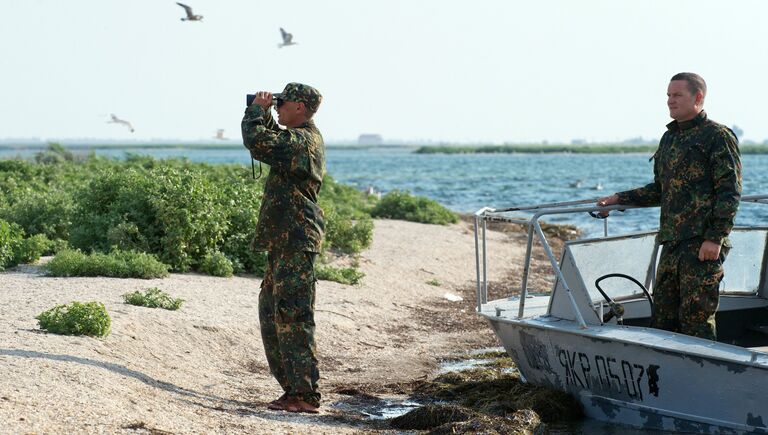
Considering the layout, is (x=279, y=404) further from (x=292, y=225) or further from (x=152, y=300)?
(x=152, y=300)

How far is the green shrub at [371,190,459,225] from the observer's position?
2474 centimetres

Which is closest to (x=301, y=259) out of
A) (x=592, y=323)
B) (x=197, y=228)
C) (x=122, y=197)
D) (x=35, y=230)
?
(x=592, y=323)

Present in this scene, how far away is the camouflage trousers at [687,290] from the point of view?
738 centimetres

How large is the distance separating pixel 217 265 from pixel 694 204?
7.12 meters

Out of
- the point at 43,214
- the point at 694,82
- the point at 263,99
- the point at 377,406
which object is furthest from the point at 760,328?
the point at 43,214

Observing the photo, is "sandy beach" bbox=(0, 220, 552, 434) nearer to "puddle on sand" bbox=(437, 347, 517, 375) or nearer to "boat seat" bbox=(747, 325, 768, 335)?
"puddle on sand" bbox=(437, 347, 517, 375)

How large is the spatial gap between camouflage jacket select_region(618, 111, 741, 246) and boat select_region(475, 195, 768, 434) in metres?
0.50

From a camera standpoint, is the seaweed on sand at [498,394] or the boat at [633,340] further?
the seaweed on sand at [498,394]

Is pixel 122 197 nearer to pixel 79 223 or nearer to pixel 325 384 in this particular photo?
pixel 79 223

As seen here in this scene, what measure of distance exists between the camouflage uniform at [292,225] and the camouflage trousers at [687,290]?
255cm

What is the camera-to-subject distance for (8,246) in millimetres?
12641

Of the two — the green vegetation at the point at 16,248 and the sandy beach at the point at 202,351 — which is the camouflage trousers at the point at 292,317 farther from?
the green vegetation at the point at 16,248

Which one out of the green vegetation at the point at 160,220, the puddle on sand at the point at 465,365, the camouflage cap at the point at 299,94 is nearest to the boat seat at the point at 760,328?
the puddle on sand at the point at 465,365

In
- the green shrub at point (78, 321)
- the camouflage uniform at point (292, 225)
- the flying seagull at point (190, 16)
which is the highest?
the flying seagull at point (190, 16)
